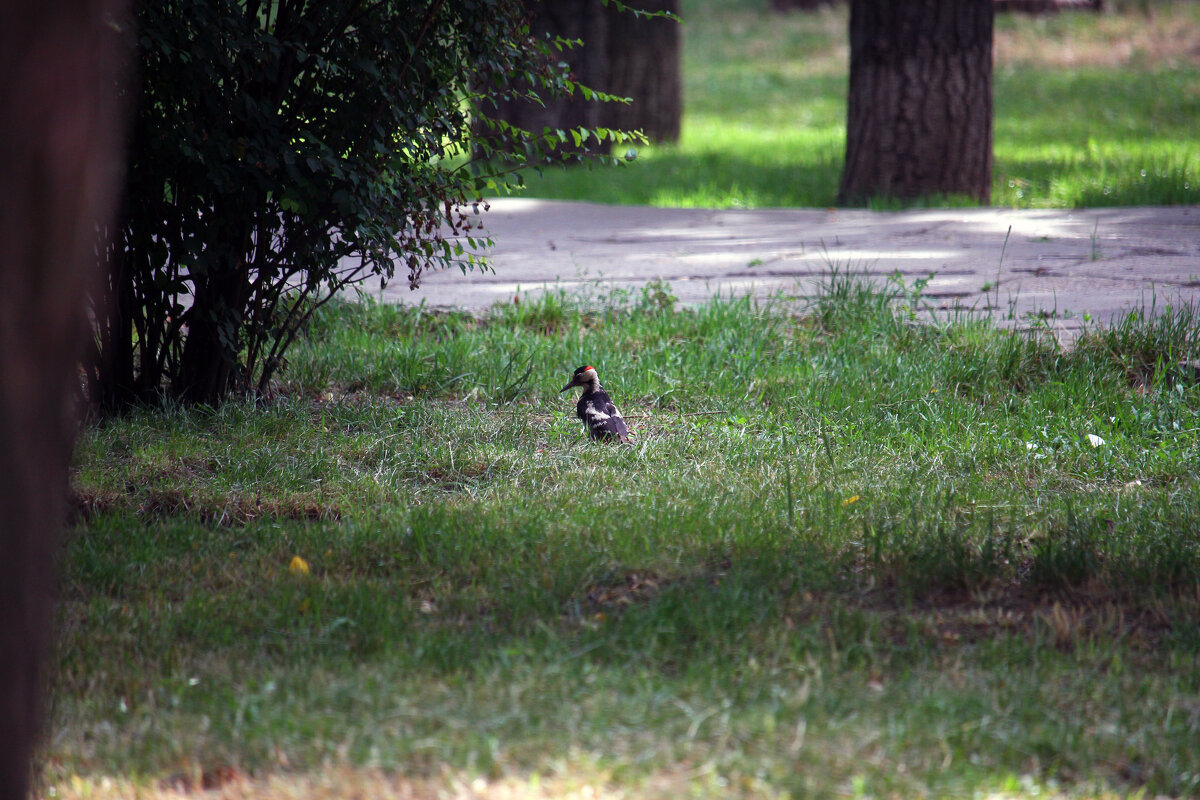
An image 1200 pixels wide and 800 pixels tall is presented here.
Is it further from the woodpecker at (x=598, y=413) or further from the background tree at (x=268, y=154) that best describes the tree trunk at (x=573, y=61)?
the woodpecker at (x=598, y=413)

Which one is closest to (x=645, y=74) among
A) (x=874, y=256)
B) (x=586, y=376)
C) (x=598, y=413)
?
(x=874, y=256)

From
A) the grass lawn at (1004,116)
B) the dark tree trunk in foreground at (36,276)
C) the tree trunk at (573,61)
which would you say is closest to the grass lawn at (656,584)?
the dark tree trunk in foreground at (36,276)

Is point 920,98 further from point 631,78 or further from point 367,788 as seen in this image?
point 367,788

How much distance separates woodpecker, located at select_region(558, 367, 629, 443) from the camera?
4.58m

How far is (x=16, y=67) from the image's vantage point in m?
1.76

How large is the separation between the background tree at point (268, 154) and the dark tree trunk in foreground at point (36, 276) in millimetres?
2369

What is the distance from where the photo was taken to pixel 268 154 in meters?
4.29

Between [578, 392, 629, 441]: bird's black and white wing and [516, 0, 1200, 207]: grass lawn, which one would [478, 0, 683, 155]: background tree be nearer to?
[516, 0, 1200, 207]: grass lawn

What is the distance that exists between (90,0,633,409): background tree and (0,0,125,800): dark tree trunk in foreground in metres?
2.37

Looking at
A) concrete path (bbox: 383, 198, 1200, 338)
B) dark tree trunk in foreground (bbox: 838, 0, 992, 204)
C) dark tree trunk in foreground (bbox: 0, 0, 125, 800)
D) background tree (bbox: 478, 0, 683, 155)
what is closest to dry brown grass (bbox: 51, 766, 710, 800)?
dark tree trunk in foreground (bbox: 0, 0, 125, 800)

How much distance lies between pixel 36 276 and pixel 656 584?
2.01m

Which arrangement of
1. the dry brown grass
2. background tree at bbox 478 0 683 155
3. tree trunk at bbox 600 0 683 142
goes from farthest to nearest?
tree trunk at bbox 600 0 683 142 → background tree at bbox 478 0 683 155 → the dry brown grass

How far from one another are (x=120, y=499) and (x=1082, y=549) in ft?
10.5

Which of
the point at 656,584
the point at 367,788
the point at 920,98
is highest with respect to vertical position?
the point at 920,98
